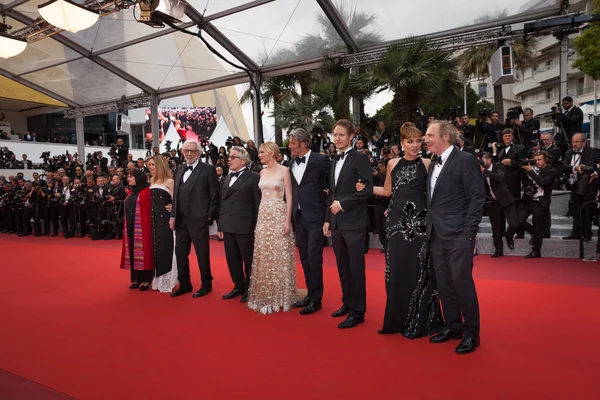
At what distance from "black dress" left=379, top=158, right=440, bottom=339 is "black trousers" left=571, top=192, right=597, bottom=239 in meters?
3.87

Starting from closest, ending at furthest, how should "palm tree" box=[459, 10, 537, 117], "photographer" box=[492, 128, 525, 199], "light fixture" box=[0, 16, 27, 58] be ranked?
"photographer" box=[492, 128, 525, 199] → "light fixture" box=[0, 16, 27, 58] → "palm tree" box=[459, 10, 537, 117]

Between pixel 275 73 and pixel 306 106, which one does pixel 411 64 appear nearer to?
pixel 306 106

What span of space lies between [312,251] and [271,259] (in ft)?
1.42

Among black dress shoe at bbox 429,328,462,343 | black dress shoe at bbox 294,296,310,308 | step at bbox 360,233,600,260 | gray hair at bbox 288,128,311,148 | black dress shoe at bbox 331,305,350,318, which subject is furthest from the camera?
step at bbox 360,233,600,260

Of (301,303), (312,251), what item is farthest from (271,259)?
(301,303)

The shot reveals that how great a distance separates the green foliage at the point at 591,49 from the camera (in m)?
16.8

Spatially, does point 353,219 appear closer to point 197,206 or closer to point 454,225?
point 454,225

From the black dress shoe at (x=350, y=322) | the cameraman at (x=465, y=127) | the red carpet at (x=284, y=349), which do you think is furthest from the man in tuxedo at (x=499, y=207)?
the black dress shoe at (x=350, y=322)

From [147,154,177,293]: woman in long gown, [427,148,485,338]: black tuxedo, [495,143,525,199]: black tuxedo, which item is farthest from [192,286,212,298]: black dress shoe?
[495,143,525,199]: black tuxedo

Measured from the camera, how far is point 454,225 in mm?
3146

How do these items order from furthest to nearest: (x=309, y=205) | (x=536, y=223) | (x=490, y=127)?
(x=490, y=127) → (x=536, y=223) → (x=309, y=205)

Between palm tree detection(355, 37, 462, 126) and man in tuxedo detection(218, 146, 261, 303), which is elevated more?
palm tree detection(355, 37, 462, 126)

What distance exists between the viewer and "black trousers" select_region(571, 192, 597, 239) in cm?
631

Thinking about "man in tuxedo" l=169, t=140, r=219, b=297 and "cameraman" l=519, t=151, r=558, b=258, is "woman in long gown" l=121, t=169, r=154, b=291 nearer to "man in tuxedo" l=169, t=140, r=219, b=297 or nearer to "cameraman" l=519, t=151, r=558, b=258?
"man in tuxedo" l=169, t=140, r=219, b=297
